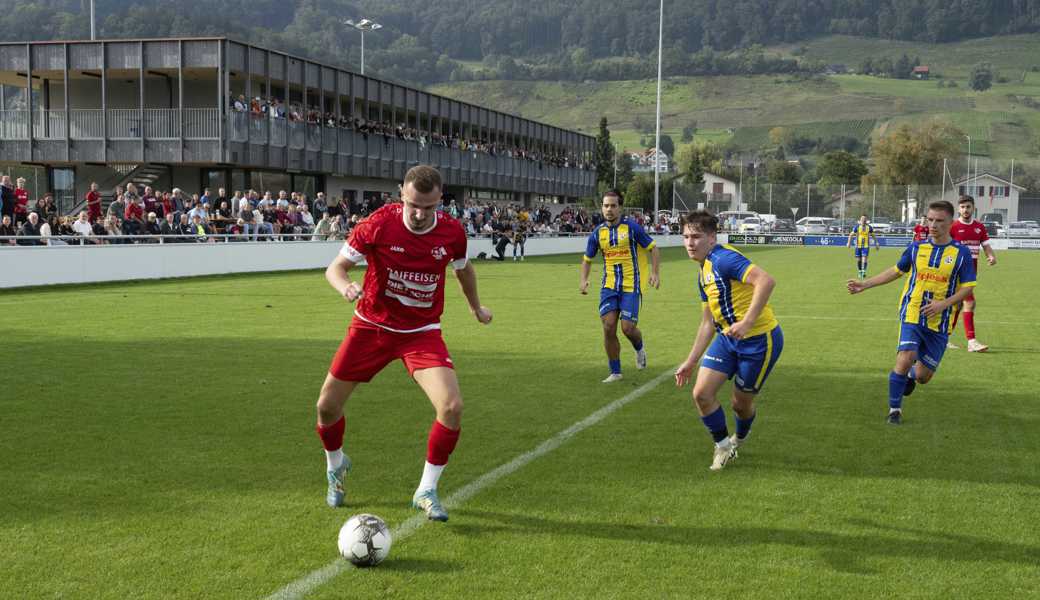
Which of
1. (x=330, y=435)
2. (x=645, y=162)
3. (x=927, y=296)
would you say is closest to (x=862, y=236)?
(x=927, y=296)

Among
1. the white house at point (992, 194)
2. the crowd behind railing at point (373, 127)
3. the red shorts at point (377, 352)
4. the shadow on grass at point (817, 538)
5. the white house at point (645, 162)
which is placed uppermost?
the white house at point (645, 162)

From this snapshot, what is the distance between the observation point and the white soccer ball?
4746mm

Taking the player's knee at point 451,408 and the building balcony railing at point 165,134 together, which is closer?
the player's knee at point 451,408

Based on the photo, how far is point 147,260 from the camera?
→ 24094mm

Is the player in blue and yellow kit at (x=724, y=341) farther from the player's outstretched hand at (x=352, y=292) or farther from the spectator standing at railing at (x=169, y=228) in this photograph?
the spectator standing at railing at (x=169, y=228)

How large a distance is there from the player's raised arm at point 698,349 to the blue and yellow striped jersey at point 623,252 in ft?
11.9

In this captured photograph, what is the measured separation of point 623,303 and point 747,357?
381cm

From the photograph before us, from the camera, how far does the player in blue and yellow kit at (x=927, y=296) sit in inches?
330

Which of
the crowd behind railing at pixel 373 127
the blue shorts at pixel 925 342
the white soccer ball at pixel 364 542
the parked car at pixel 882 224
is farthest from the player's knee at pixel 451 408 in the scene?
the parked car at pixel 882 224

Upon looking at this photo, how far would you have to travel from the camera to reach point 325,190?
1676 inches

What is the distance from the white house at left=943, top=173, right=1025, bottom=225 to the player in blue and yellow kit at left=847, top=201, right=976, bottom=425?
54.7 m

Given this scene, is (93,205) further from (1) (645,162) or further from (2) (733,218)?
(1) (645,162)

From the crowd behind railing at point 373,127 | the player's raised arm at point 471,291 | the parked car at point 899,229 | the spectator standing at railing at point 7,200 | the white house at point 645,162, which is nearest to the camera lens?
the player's raised arm at point 471,291

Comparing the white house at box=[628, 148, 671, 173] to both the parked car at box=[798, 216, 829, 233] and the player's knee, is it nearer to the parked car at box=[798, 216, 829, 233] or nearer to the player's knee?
the parked car at box=[798, 216, 829, 233]
